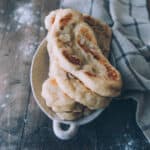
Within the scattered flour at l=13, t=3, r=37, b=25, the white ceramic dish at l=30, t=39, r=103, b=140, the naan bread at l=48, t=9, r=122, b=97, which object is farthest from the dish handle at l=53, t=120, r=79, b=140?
the scattered flour at l=13, t=3, r=37, b=25

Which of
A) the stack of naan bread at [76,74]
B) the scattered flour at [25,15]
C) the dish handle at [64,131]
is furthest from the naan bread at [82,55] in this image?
the scattered flour at [25,15]

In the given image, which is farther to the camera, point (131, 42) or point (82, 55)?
point (131, 42)

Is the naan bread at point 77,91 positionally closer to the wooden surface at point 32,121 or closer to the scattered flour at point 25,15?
the wooden surface at point 32,121

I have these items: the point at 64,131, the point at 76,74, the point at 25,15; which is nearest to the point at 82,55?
the point at 76,74

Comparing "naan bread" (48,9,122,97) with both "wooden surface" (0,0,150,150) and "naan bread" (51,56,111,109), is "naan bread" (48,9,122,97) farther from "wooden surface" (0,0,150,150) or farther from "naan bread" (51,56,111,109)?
"wooden surface" (0,0,150,150)

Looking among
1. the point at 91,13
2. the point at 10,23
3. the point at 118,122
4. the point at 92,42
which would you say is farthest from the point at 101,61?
the point at 10,23

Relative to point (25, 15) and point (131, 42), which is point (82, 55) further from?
point (25, 15)
